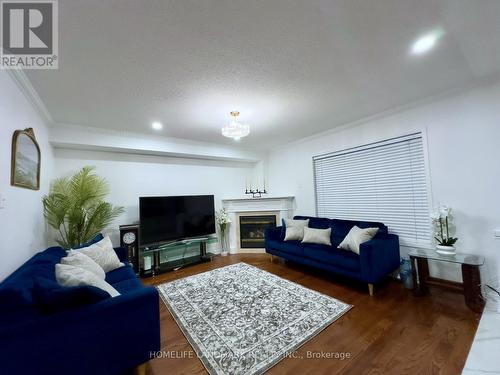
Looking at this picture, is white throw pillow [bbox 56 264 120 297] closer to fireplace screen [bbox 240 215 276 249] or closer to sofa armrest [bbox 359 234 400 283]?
sofa armrest [bbox 359 234 400 283]

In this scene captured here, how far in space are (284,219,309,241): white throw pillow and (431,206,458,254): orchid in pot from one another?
191cm

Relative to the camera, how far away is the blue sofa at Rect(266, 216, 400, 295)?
2.66 m

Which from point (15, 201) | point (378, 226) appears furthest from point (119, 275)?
point (378, 226)

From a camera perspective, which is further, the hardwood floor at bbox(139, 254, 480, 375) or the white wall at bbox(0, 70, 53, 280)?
the white wall at bbox(0, 70, 53, 280)

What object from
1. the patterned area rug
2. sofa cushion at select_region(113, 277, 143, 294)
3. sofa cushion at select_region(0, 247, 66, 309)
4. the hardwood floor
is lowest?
the hardwood floor

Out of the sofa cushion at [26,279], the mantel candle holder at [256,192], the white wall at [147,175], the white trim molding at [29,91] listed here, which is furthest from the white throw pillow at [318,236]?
the white trim molding at [29,91]

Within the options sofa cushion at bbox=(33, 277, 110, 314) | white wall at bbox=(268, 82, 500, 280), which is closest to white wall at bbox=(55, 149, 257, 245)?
sofa cushion at bbox=(33, 277, 110, 314)

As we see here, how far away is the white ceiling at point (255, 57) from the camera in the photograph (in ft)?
4.78

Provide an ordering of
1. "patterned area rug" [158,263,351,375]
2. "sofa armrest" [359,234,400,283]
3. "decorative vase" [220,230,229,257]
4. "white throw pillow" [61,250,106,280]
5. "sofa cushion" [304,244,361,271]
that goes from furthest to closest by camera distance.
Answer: "decorative vase" [220,230,229,257]
"sofa cushion" [304,244,361,271]
"sofa armrest" [359,234,400,283]
"white throw pillow" [61,250,106,280]
"patterned area rug" [158,263,351,375]

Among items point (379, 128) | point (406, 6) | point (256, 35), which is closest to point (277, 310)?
point (256, 35)

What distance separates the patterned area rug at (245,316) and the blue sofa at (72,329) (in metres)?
0.57

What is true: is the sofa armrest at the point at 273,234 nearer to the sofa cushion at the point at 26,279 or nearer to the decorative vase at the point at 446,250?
the decorative vase at the point at 446,250

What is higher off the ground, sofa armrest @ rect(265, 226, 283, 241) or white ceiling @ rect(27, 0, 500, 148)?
white ceiling @ rect(27, 0, 500, 148)

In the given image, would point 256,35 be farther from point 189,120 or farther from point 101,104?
point 101,104
